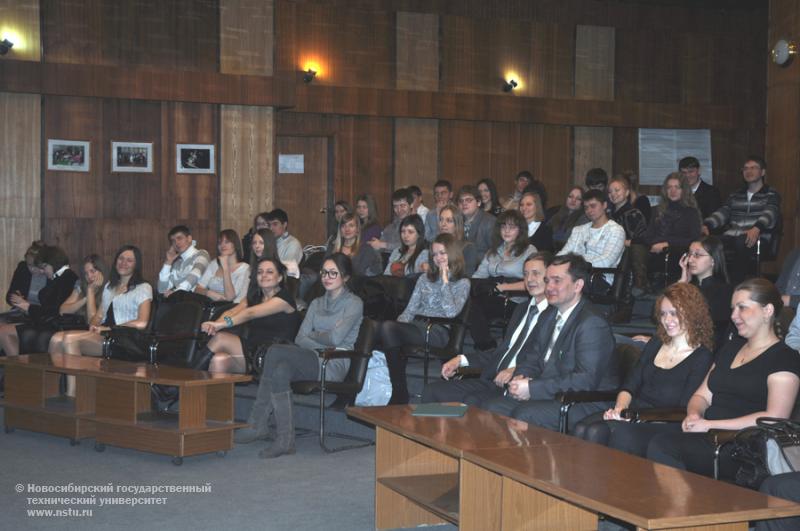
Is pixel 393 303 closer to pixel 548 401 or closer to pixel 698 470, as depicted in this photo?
pixel 548 401

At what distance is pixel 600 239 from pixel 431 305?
147cm

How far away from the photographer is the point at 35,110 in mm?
10742

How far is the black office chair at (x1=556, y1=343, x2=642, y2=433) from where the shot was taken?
482 cm

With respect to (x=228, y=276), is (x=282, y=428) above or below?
below

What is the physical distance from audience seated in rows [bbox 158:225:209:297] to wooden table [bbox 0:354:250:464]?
1.75 m

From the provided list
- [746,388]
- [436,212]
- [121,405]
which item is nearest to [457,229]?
[436,212]

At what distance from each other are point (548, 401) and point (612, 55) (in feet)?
30.8

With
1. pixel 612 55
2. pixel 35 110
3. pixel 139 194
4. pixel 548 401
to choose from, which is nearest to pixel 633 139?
pixel 612 55

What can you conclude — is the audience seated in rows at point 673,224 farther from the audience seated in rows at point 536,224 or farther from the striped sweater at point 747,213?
the audience seated in rows at point 536,224

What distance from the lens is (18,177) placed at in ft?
35.0

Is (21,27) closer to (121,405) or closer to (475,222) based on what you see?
(475,222)

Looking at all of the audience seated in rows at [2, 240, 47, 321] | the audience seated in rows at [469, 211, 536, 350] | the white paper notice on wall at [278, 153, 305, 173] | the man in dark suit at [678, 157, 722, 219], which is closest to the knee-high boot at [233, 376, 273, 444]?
the audience seated in rows at [469, 211, 536, 350]

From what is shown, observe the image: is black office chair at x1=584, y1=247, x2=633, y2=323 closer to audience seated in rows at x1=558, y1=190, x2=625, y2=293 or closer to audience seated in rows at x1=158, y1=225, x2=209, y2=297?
audience seated in rows at x1=558, y1=190, x2=625, y2=293

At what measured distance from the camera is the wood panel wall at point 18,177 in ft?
34.7
